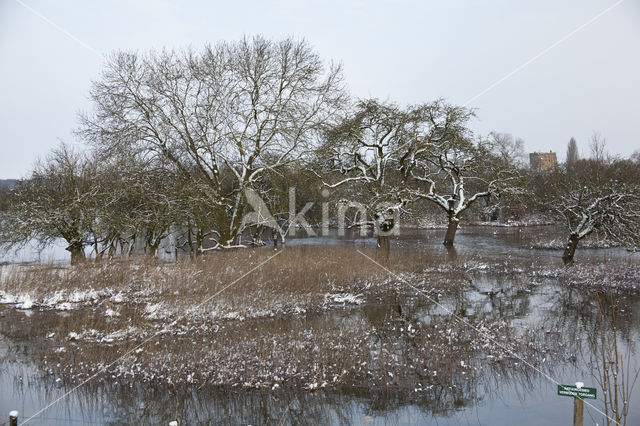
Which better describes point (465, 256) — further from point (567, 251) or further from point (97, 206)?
point (97, 206)

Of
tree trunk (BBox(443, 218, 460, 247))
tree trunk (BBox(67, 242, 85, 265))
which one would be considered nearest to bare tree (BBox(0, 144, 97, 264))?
tree trunk (BBox(67, 242, 85, 265))

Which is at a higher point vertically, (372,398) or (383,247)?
(383,247)

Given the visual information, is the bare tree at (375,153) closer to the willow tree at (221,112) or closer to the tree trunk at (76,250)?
the willow tree at (221,112)

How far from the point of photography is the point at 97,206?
1712 cm

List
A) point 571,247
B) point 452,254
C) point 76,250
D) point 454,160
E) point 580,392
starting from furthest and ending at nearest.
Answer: point 454,160 → point 452,254 → point 571,247 → point 76,250 → point 580,392

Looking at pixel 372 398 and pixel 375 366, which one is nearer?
pixel 372 398

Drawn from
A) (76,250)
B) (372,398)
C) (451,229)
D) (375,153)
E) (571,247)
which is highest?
(375,153)

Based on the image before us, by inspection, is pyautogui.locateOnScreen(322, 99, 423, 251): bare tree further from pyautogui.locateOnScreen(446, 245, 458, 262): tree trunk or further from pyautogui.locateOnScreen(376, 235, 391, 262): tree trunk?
pyautogui.locateOnScreen(446, 245, 458, 262): tree trunk

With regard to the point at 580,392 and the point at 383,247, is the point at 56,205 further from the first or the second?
the point at 580,392

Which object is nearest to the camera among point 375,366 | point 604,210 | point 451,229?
point 375,366

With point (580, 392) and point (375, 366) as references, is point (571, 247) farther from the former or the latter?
point (580, 392)

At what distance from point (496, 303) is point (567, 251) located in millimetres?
8679

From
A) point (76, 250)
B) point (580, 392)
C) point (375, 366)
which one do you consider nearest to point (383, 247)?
point (375, 366)

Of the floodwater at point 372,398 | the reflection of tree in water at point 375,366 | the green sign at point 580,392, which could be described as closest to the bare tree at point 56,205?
the floodwater at point 372,398
